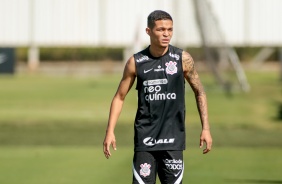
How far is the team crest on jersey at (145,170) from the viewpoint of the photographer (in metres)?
8.97

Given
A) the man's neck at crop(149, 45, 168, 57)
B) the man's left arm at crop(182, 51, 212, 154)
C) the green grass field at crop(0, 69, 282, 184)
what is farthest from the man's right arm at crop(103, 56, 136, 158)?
the green grass field at crop(0, 69, 282, 184)

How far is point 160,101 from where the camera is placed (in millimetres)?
8969

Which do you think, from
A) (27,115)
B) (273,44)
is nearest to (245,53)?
(273,44)

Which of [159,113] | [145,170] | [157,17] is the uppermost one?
[157,17]

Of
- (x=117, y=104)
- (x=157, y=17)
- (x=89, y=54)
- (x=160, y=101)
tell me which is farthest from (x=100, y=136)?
(x=89, y=54)

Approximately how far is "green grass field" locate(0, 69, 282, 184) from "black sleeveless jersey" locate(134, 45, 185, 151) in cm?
469

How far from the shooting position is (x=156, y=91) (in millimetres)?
8938

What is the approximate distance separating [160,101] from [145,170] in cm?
63

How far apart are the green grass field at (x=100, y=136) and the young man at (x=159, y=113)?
4660 millimetres

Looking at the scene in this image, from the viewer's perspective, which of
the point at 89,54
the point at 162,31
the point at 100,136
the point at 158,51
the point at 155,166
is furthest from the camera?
the point at 89,54

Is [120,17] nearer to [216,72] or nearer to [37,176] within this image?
[216,72]

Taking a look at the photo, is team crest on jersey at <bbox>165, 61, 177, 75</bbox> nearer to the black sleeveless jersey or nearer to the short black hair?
the black sleeveless jersey

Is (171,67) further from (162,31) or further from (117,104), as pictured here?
(117,104)

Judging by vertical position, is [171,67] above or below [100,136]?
above
